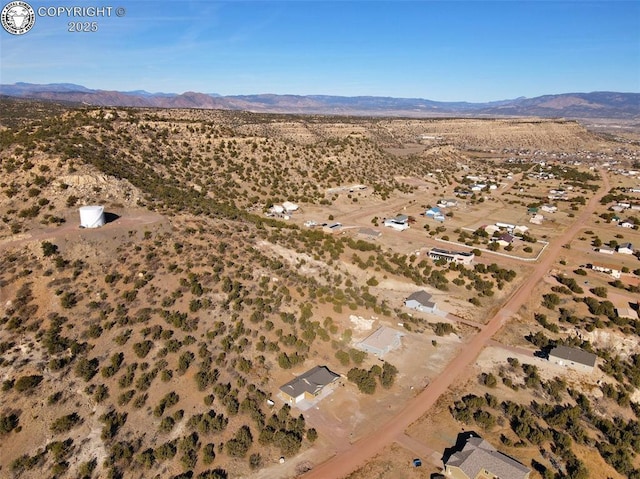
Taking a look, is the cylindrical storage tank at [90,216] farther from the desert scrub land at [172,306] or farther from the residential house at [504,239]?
the residential house at [504,239]

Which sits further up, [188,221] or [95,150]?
[95,150]

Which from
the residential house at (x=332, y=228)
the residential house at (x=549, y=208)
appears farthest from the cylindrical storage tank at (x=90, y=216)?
the residential house at (x=549, y=208)

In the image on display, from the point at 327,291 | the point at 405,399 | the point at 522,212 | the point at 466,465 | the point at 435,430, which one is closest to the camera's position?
the point at 466,465

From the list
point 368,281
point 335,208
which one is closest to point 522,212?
point 335,208

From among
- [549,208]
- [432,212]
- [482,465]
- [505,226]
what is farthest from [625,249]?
[482,465]

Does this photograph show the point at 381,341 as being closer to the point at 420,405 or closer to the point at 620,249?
the point at 420,405

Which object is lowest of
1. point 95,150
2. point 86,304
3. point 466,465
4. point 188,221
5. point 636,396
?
point 636,396

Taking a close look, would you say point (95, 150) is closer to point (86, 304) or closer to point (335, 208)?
point (86, 304)
